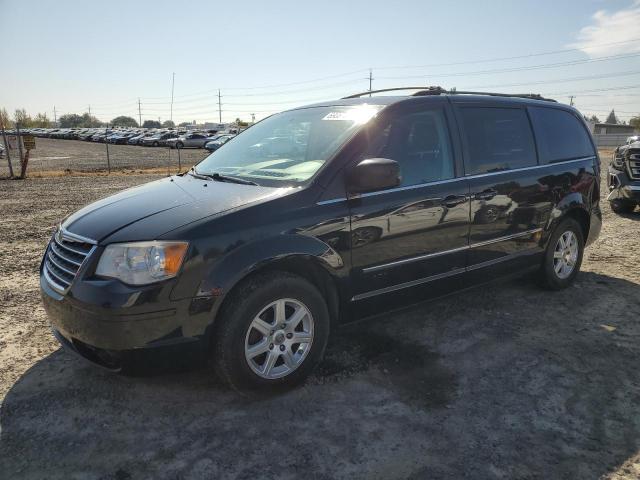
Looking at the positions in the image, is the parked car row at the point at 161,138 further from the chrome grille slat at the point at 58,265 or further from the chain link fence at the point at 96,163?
the chrome grille slat at the point at 58,265

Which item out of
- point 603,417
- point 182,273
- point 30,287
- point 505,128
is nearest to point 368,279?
point 182,273

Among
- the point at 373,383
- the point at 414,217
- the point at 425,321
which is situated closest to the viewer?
the point at 373,383

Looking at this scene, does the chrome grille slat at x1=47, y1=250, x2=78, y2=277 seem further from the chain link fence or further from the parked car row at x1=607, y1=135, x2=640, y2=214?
the chain link fence

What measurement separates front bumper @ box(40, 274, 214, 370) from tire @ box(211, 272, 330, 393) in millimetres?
142

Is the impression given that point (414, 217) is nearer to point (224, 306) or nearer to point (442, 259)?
point (442, 259)

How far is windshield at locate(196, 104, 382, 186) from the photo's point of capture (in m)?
3.44

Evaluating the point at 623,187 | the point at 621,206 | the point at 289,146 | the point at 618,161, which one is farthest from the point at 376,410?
the point at 621,206

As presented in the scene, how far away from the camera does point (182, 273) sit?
2.68 meters

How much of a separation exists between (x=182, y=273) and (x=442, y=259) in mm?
2022

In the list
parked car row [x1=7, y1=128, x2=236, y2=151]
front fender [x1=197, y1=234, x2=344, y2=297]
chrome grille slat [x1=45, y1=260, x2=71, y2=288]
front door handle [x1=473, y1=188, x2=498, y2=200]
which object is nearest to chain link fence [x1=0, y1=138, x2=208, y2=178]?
parked car row [x1=7, y1=128, x2=236, y2=151]

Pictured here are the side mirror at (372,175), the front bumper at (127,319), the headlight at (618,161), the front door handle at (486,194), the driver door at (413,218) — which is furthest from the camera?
the headlight at (618,161)

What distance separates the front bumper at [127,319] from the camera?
2629mm

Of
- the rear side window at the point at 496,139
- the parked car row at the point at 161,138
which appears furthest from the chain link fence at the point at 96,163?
the rear side window at the point at 496,139

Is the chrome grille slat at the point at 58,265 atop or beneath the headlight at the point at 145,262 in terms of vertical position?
beneath
